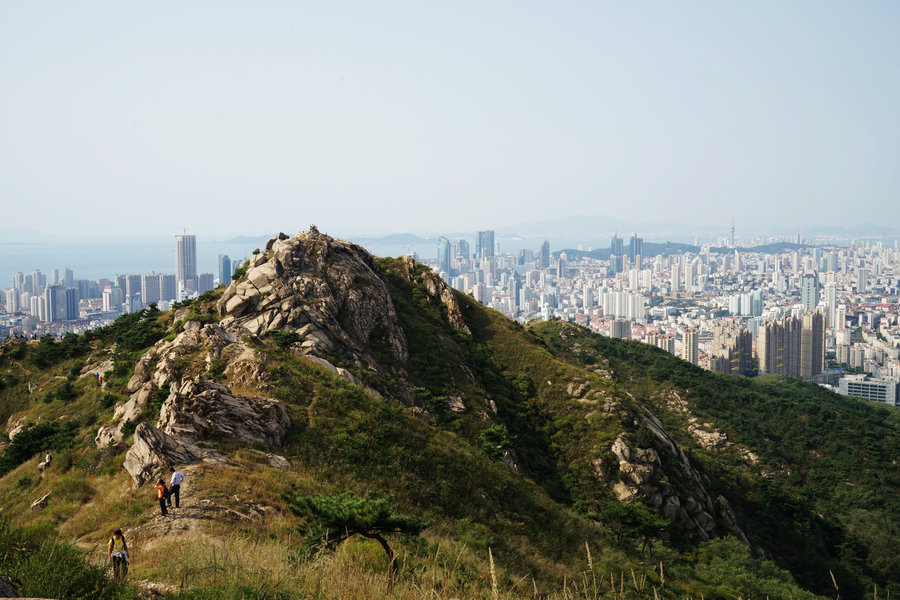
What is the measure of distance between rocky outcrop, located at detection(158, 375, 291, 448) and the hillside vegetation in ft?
0.90

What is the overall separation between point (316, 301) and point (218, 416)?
1069cm

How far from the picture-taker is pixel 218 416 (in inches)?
510

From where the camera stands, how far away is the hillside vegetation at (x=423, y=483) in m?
6.80

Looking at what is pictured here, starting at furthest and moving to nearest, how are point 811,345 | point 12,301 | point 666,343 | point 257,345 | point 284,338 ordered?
point 12,301 → point 666,343 → point 811,345 → point 284,338 → point 257,345

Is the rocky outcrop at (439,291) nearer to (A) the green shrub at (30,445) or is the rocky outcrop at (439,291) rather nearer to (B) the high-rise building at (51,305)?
(A) the green shrub at (30,445)

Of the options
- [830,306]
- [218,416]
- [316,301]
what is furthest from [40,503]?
[830,306]

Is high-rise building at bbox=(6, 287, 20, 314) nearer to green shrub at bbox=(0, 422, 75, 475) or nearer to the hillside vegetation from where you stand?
the hillside vegetation

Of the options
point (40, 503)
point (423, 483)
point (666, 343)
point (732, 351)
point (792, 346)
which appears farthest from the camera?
point (666, 343)

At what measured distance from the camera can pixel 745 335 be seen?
111 metres

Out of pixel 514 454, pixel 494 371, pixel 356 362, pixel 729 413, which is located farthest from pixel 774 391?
pixel 356 362

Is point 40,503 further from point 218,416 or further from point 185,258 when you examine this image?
point 185,258

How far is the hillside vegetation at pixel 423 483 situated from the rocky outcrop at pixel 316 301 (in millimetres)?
339

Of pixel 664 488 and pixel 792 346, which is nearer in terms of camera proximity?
pixel 664 488

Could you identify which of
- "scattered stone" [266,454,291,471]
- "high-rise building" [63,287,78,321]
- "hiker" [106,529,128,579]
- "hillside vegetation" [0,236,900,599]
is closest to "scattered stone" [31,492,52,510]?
"hillside vegetation" [0,236,900,599]
